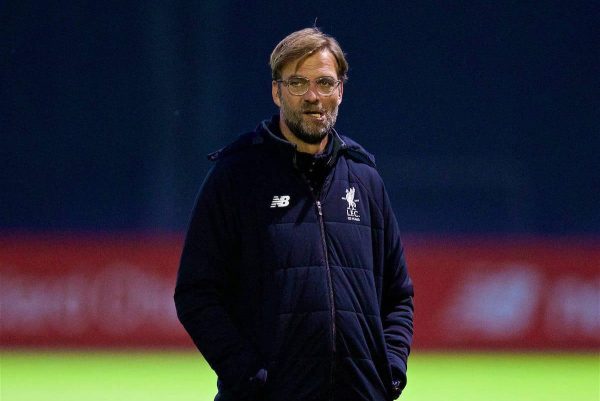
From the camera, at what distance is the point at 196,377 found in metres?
8.80

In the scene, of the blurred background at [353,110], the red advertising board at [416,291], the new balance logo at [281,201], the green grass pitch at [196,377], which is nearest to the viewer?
the new balance logo at [281,201]

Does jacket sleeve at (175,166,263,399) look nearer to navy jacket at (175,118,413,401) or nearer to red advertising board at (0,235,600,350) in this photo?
navy jacket at (175,118,413,401)

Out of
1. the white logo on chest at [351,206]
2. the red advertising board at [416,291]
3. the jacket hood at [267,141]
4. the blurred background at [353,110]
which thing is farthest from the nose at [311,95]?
the blurred background at [353,110]

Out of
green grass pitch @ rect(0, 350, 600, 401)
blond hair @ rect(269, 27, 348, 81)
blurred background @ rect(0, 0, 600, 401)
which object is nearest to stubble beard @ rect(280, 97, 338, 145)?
blond hair @ rect(269, 27, 348, 81)

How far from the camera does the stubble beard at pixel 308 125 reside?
3.55 m

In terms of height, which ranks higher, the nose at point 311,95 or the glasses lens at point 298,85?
the glasses lens at point 298,85

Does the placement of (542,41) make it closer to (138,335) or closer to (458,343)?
(458,343)

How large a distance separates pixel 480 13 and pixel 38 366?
6905 mm

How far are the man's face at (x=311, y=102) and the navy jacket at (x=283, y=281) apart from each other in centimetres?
7

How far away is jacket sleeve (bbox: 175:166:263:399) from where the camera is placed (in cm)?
338

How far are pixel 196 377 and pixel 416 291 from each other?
7.72ft

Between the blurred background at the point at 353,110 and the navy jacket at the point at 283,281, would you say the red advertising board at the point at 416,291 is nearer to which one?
the blurred background at the point at 353,110

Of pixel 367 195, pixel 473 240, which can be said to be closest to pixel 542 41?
pixel 473 240

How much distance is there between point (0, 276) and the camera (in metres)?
10.4
